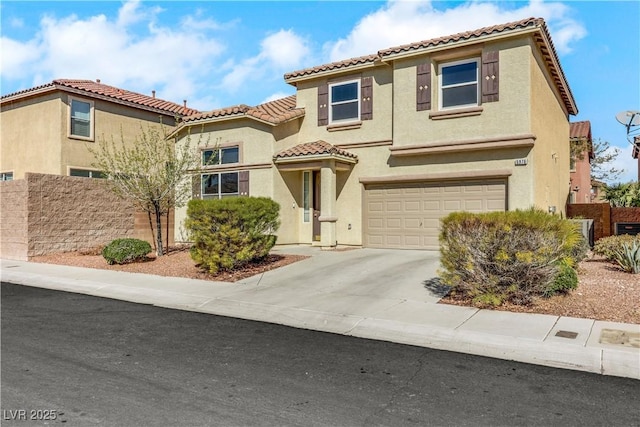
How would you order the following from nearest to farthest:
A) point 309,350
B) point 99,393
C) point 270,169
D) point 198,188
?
point 99,393, point 309,350, point 270,169, point 198,188

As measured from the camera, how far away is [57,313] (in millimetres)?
8422

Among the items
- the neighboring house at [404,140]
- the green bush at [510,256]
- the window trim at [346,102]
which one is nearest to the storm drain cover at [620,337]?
the green bush at [510,256]

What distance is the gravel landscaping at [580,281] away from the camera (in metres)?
7.84

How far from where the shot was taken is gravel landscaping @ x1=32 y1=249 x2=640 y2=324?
25.7ft

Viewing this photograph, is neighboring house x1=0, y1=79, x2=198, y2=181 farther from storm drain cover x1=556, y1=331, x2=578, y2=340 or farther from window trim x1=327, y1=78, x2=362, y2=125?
storm drain cover x1=556, y1=331, x2=578, y2=340

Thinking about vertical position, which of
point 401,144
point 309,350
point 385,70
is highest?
point 385,70

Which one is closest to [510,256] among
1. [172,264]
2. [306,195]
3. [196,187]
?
[172,264]

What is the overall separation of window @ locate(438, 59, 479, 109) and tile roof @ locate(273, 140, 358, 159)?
145 inches

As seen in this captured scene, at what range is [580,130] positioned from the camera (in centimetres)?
2703

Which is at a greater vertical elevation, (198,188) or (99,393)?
(198,188)

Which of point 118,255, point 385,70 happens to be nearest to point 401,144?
point 385,70

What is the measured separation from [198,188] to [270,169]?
A: 3.65 metres

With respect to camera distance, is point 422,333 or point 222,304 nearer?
point 422,333

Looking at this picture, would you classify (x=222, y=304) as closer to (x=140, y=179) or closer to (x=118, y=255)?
(x=118, y=255)
